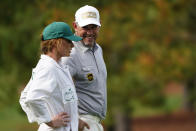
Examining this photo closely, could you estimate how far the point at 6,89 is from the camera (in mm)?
Result: 10586

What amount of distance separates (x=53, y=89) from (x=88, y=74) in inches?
28.4

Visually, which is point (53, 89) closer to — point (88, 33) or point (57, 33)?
point (57, 33)

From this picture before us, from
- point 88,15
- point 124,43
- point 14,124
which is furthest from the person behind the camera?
point 14,124

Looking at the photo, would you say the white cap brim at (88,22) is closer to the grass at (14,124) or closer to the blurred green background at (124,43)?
the blurred green background at (124,43)

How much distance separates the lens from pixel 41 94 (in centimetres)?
468

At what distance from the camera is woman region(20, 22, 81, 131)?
4684mm

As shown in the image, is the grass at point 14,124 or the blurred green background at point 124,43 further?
the grass at point 14,124

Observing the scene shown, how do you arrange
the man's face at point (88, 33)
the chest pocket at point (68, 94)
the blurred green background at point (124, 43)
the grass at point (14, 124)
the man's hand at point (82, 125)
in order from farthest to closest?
the grass at point (14, 124)
the blurred green background at point (124, 43)
the man's face at point (88, 33)
the man's hand at point (82, 125)
the chest pocket at point (68, 94)

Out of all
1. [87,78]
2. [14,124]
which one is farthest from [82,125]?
[14,124]

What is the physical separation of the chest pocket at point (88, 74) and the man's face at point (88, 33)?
0.68 ft

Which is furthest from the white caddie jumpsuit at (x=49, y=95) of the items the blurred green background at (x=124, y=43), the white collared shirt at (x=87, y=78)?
the blurred green background at (x=124, y=43)

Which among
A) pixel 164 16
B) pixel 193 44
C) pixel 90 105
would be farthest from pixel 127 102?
pixel 90 105

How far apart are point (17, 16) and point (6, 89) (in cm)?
123

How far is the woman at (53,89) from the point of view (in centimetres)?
468
